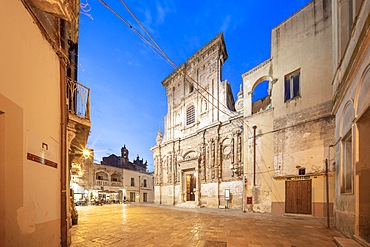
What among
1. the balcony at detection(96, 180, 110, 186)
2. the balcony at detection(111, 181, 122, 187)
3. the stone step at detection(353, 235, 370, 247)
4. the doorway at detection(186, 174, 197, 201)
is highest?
the stone step at detection(353, 235, 370, 247)

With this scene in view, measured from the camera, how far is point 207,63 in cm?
2188

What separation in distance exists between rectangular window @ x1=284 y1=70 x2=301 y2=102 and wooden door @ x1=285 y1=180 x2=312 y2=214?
5.00 meters

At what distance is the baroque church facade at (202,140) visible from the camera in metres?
17.5

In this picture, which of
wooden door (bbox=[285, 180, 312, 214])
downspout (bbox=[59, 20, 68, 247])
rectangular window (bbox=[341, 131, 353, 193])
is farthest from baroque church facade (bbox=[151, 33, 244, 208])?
→ downspout (bbox=[59, 20, 68, 247])

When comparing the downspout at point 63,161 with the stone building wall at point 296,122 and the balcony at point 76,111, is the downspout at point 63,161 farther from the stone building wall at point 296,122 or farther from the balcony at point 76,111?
the stone building wall at point 296,122

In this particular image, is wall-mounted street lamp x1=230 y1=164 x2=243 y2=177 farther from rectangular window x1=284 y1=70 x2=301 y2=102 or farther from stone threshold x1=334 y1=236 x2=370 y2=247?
stone threshold x1=334 y1=236 x2=370 y2=247

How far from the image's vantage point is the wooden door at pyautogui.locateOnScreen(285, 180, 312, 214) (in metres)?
10.5

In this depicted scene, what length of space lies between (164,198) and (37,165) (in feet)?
72.0

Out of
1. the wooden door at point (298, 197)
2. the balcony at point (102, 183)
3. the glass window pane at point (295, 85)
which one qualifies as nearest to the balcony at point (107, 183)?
the balcony at point (102, 183)

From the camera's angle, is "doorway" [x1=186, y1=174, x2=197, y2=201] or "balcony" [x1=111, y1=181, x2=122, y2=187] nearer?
"doorway" [x1=186, y1=174, x2=197, y2=201]

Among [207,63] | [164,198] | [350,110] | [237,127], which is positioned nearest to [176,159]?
[164,198]

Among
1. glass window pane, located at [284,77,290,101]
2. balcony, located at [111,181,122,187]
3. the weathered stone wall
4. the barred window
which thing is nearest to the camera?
the weathered stone wall

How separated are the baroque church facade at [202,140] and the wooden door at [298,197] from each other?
3.96 meters

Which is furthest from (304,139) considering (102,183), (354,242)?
(102,183)
